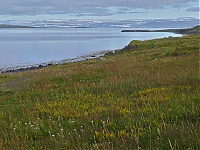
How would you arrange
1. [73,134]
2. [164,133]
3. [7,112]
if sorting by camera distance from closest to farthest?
[164,133], [73,134], [7,112]

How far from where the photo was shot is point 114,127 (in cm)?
617

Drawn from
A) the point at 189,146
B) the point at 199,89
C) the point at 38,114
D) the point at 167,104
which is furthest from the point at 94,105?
the point at 189,146

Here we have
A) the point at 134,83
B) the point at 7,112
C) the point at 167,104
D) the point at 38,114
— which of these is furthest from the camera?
the point at 134,83

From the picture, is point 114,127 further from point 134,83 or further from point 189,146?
point 134,83

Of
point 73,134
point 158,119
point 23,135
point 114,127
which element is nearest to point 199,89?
point 158,119

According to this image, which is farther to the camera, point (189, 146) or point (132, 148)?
point (132, 148)

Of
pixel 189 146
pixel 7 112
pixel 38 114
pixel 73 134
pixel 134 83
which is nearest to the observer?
pixel 189 146

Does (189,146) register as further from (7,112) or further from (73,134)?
(7,112)

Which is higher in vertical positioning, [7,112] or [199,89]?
[199,89]

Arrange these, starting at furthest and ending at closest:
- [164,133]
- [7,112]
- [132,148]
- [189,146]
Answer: [7,112]
[164,133]
[132,148]
[189,146]

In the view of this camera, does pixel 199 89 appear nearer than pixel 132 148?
No

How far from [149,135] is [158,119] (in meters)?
1.17

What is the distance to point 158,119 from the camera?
632 cm

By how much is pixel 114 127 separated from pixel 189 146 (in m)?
2.06
